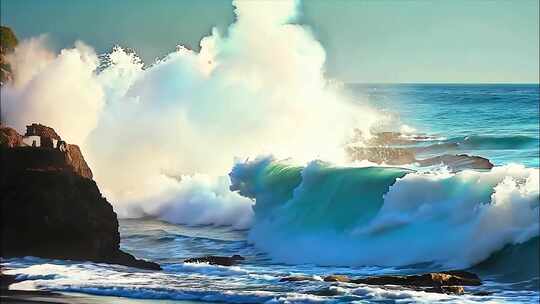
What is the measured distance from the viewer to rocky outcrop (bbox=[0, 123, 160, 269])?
12281 mm

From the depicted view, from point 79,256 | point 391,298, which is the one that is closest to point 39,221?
point 79,256

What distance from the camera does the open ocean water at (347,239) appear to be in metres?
10.6

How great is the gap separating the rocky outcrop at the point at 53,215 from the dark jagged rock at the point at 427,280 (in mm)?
3113

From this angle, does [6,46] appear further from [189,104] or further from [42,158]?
[42,158]

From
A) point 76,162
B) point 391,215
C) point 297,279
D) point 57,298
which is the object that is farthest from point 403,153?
point 57,298

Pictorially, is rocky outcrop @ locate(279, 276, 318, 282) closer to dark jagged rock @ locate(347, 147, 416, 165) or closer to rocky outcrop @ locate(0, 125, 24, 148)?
rocky outcrop @ locate(0, 125, 24, 148)

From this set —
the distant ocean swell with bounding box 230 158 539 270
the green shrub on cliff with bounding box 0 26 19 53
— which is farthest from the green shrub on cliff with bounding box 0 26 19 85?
the distant ocean swell with bounding box 230 158 539 270

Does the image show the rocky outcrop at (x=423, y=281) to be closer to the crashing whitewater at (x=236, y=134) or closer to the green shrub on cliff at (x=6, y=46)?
the crashing whitewater at (x=236, y=134)

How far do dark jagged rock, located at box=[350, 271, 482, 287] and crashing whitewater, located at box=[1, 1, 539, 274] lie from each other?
2.90 m

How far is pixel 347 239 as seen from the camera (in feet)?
47.0

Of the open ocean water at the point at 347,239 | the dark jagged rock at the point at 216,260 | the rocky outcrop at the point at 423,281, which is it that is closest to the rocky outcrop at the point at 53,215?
the open ocean water at the point at 347,239

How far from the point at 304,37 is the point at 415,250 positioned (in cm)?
908

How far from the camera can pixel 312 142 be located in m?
20.9

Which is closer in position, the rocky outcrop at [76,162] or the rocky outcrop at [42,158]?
the rocky outcrop at [42,158]
